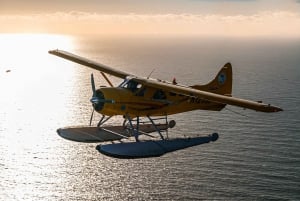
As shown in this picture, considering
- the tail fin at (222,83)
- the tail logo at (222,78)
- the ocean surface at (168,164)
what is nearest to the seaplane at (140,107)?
the tail fin at (222,83)

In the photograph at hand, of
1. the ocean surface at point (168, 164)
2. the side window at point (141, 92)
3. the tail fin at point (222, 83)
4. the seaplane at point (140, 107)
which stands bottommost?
the ocean surface at point (168, 164)

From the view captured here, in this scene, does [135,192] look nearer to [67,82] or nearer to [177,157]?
[177,157]

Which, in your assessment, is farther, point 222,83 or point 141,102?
point 222,83

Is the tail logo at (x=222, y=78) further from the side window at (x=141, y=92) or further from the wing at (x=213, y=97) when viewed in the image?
the side window at (x=141, y=92)

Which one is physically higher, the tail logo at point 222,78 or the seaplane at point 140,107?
the tail logo at point 222,78

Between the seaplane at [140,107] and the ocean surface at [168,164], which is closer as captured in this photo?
the seaplane at [140,107]

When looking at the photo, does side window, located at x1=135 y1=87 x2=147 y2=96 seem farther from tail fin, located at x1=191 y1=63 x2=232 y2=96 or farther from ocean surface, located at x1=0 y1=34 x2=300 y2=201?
ocean surface, located at x1=0 y1=34 x2=300 y2=201

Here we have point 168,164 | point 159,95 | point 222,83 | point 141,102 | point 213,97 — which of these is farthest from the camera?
point 168,164

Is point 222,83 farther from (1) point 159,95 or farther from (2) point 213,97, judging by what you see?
(2) point 213,97

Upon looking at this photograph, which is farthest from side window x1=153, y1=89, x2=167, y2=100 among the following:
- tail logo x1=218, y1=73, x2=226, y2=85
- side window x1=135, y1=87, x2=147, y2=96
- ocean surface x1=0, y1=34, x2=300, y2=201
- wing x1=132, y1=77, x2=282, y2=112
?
ocean surface x1=0, y1=34, x2=300, y2=201

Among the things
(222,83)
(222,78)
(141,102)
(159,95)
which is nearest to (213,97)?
(159,95)

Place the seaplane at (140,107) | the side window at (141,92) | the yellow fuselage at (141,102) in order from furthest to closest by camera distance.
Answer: the side window at (141,92) < the yellow fuselage at (141,102) < the seaplane at (140,107)

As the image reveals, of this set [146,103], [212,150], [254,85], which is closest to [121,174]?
[212,150]
